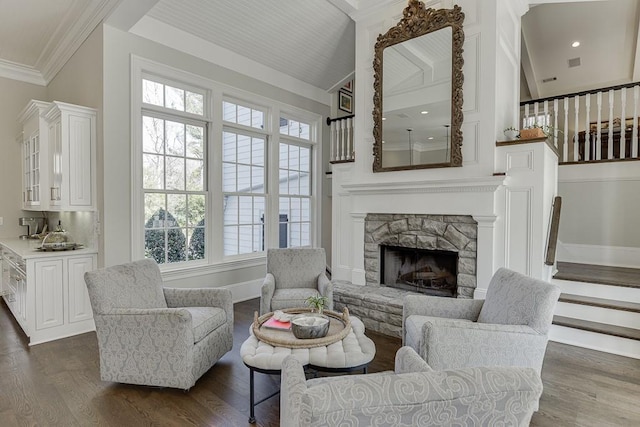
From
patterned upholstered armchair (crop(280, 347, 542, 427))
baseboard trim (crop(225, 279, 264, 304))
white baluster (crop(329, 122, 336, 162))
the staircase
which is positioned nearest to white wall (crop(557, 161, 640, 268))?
the staircase

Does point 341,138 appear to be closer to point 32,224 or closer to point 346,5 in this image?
point 346,5

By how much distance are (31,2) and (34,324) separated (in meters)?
3.44

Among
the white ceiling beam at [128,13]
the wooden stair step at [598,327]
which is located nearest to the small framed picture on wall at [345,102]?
the white ceiling beam at [128,13]

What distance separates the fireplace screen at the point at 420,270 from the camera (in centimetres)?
399

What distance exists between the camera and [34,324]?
337cm

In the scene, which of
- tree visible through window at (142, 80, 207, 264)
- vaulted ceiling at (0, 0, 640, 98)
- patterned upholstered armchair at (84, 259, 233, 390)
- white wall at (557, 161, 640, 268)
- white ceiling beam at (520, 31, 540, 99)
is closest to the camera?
patterned upholstered armchair at (84, 259, 233, 390)

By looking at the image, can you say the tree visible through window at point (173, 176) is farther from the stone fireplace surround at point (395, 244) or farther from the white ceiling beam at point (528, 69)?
the white ceiling beam at point (528, 69)

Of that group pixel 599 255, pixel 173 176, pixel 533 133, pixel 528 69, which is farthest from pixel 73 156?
pixel 528 69

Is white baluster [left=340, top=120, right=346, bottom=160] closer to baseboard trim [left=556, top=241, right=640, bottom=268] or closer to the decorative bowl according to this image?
baseboard trim [left=556, top=241, right=640, bottom=268]

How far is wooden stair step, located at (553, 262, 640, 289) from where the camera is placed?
3574mm

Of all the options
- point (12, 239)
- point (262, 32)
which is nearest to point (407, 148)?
point (262, 32)

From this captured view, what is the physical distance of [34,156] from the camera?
4.49m

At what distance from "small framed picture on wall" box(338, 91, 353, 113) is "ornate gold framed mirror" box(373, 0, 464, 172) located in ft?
7.44

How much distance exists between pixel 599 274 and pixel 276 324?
148 inches
